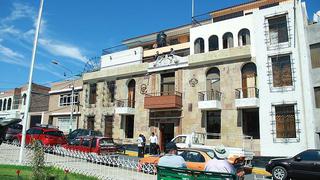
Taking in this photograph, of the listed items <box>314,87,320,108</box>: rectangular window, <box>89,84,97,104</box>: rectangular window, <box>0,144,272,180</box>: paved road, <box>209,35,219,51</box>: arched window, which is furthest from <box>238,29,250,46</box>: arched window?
<box>89,84,97,104</box>: rectangular window

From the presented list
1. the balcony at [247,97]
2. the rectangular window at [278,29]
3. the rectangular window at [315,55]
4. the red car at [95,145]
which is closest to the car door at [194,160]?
the red car at [95,145]

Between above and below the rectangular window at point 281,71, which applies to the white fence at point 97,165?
below

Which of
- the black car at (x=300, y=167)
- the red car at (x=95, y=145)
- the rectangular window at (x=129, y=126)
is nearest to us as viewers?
the black car at (x=300, y=167)

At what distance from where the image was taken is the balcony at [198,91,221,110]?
2478 cm

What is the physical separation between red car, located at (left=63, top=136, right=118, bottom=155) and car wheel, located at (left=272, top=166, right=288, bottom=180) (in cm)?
963

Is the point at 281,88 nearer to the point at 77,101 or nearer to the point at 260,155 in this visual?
the point at 260,155

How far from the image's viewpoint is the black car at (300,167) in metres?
15.2

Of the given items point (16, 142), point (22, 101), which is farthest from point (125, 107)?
point (22, 101)

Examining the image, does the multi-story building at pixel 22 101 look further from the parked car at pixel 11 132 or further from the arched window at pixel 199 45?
the arched window at pixel 199 45

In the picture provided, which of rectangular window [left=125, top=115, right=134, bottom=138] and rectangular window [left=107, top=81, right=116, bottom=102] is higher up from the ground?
rectangular window [left=107, top=81, right=116, bottom=102]

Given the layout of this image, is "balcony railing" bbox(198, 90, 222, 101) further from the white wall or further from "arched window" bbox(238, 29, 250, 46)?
the white wall

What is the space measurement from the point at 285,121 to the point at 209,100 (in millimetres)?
5780

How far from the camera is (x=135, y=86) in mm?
31109

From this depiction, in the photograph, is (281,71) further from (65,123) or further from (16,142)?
(65,123)
